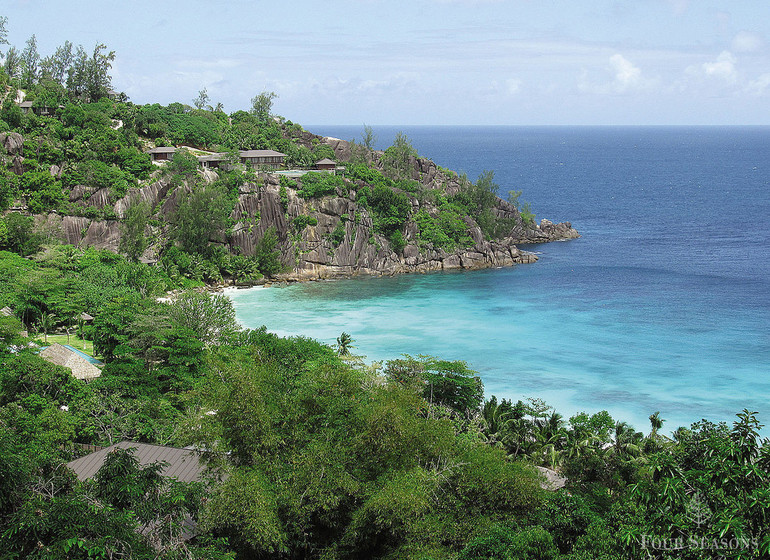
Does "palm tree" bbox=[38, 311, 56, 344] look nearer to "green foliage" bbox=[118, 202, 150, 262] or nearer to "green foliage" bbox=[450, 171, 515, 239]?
"green foliage" bbox=[118, 202, 150, 262]

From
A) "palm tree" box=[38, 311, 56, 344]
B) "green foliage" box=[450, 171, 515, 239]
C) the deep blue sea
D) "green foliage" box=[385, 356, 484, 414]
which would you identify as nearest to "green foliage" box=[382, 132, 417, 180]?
"green foliage" box=[450, 171, 515, 239]

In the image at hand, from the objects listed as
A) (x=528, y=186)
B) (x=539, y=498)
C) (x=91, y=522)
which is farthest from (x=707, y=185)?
(x=91, y=522)

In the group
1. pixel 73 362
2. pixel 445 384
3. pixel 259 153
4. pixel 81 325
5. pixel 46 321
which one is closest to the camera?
pixel 445 384

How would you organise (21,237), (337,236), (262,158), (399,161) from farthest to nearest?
(399,161) → (262,158) → (337,236) → (21,237)

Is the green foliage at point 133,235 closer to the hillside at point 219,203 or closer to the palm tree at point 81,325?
the hillside at point 219,203

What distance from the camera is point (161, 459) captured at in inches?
809

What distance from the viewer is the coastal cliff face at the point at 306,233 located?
55062mm

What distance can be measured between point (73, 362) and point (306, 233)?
30721 mm

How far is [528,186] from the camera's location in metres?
128

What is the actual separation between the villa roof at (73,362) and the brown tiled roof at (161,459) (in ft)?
32.3

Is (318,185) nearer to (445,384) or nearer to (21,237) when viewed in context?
(21,237)

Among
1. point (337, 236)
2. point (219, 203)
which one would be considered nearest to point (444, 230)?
point (337, 236)

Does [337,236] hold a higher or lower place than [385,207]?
lower

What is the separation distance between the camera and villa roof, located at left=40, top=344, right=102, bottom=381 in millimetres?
30259
